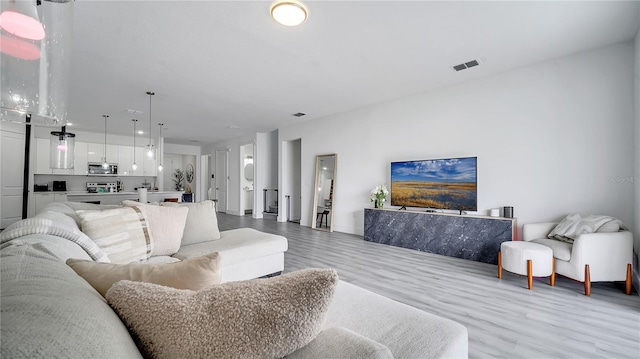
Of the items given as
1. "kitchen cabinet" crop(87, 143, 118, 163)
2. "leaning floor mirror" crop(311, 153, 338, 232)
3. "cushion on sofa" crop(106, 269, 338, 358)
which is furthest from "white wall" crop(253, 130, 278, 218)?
"cushion on sofa" crop(106, 269, 338, 358)

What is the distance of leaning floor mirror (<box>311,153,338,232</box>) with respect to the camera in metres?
6.21

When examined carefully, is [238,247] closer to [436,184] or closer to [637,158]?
[436,184]

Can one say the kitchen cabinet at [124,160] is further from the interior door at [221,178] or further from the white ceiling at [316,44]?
the white ceiling at [316,44]

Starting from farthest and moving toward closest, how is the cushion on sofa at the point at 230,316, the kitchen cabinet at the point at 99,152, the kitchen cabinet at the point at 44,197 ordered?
the kitchen cabinet at the point at 99,152 → the kitchen cabinet at the point at 44,197 → the cushion on sofa at the point at 230,316

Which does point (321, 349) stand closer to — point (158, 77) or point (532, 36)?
point (532, 36)

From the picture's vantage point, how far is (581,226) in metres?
2.86

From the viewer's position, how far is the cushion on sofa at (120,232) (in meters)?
1.79

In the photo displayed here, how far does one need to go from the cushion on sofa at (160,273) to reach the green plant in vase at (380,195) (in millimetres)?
4305

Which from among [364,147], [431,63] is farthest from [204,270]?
[364,147]

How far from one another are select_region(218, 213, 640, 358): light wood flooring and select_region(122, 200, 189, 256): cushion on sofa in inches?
58.6

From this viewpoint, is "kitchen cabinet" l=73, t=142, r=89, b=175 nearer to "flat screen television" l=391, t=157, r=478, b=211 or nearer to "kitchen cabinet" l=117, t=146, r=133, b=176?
"kitchen cabinet" l=117, t=146, r=133, b=176

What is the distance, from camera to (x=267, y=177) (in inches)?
328

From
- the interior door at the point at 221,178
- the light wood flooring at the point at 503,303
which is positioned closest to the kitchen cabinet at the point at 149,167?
the interior door at the point at 221,178

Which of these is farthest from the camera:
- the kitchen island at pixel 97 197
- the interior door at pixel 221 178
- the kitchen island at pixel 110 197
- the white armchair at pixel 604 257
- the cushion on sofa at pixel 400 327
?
the interior door at pixel 221 178
